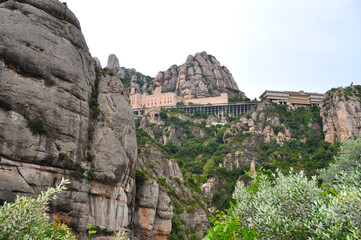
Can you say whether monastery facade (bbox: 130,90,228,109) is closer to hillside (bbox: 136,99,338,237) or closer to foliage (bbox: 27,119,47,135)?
hillside (bbox: 136,99,338,237)

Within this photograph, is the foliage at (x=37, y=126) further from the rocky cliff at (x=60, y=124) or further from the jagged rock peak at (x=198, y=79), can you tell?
the jagged rock peak at (x=198, y=79)

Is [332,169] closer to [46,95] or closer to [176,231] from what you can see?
[46,95]

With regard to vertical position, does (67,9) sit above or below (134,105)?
below

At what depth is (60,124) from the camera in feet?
87.4

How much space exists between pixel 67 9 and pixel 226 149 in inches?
2900

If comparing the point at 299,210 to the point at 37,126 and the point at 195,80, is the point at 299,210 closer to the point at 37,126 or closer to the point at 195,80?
the point at 37,126

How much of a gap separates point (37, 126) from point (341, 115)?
94715mm

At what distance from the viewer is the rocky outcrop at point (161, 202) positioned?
36.9 m

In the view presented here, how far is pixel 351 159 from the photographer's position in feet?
67.5

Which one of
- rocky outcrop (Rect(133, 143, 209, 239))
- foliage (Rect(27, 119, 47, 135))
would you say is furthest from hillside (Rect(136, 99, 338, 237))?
foliage (Rect(27, 119, 47, 135))

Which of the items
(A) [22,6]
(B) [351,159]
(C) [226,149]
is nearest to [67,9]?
(A) [22,6]

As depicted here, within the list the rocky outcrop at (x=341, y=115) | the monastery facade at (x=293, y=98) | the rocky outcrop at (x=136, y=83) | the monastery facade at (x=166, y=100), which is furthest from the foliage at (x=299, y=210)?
the rocky outcrop at (x=136, y=83)

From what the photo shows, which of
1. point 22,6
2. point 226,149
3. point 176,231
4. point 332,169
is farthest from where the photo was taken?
point 226,149

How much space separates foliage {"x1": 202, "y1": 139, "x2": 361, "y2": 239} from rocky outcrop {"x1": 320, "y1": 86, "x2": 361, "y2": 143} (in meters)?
88.2
